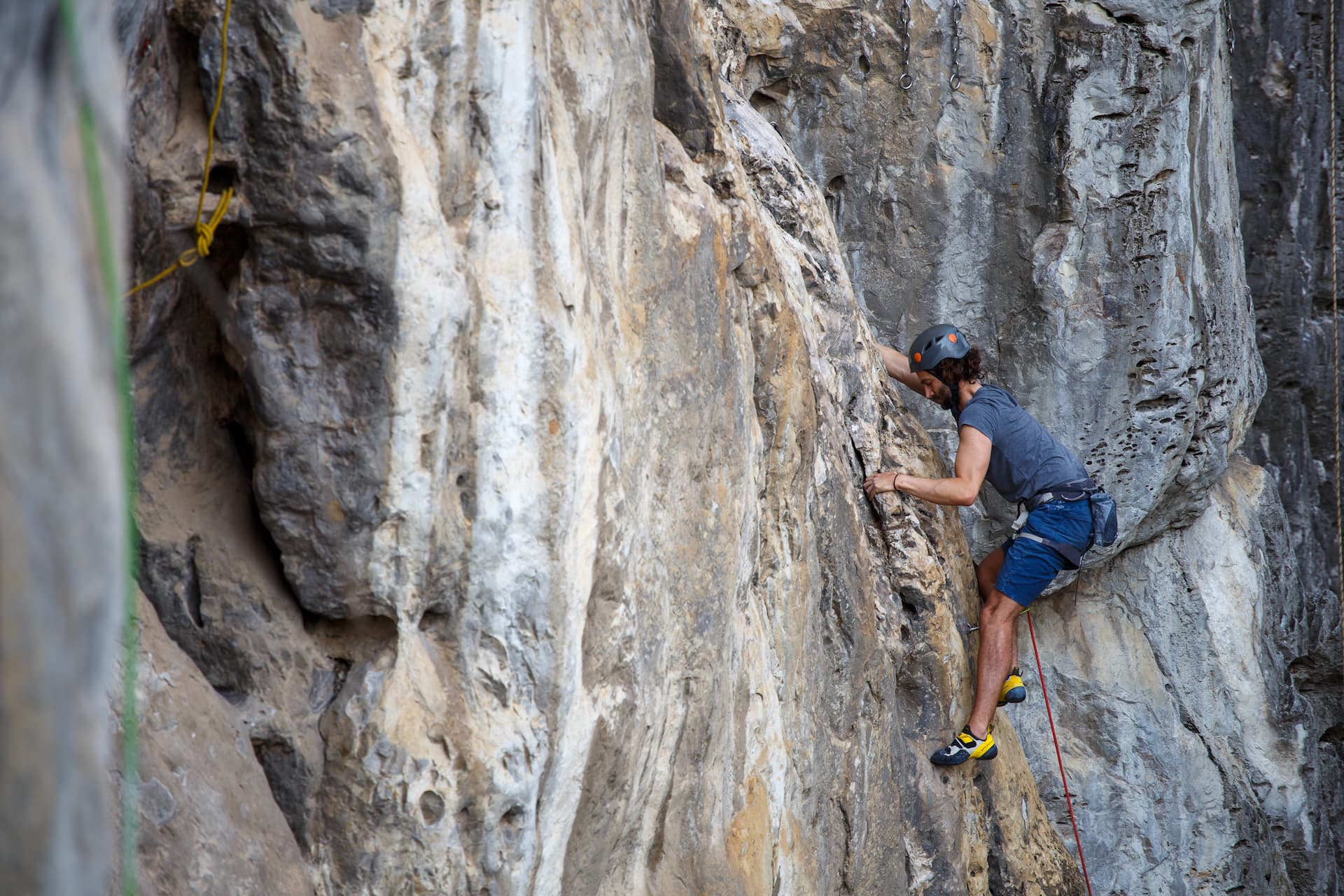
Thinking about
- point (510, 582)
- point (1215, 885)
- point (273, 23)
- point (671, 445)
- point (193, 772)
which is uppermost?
point (273, 23)

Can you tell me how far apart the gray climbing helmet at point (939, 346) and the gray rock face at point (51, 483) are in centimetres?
425

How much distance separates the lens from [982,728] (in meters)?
4.77

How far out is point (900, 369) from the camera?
5203mm

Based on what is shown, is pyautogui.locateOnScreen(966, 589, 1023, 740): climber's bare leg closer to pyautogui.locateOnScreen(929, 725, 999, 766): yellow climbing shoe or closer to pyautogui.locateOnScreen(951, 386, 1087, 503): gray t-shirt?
pyautogui.locateOnScreen(929, 725, 999, 766): yellow climbing shoe

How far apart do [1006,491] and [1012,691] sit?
932 millimetres

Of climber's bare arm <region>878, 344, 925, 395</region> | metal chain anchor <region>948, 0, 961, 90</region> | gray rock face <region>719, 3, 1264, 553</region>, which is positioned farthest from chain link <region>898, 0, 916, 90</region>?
climber's bare arm <region>878, 344, 925, 395</region>

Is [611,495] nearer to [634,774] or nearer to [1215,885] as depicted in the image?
[634,774]

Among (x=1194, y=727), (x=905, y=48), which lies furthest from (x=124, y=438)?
(x=1194, y=727)

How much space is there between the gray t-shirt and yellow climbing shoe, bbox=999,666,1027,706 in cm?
83

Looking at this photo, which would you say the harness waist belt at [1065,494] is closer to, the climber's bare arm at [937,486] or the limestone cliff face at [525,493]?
the limestone cliff face at [525,493]

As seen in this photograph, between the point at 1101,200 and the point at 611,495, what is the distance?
17.4 ft

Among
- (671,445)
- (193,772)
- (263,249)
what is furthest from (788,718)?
(263,249)

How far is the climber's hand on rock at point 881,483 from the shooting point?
4531mm

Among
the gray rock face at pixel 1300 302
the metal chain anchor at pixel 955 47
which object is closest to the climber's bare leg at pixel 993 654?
the metal chain anchor at pixel 955 47
